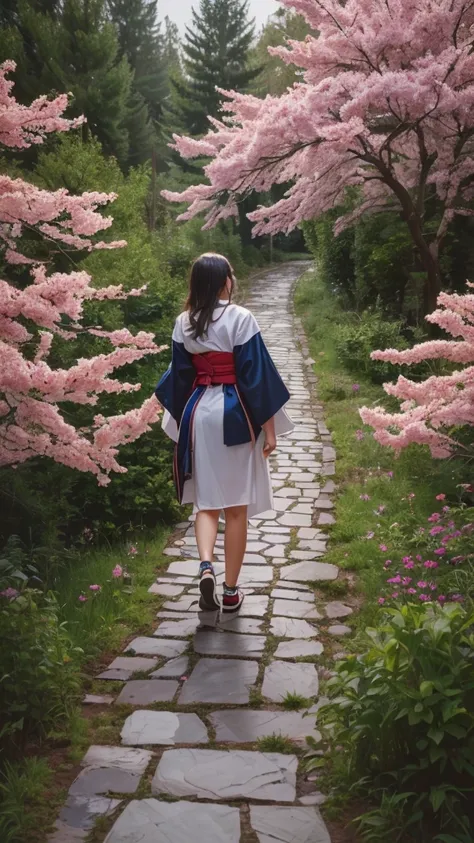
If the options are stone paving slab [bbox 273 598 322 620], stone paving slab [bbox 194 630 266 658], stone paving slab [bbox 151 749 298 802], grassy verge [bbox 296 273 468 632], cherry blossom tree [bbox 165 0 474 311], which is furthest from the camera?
cherry blossom tree [bbox 165 0 474 311]

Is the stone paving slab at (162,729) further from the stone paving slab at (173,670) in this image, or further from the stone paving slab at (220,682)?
the stone paving slab at (173,670)

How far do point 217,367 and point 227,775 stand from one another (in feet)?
7.17

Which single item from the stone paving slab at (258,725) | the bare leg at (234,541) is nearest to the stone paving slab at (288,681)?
the stone paving slab at (258,725)

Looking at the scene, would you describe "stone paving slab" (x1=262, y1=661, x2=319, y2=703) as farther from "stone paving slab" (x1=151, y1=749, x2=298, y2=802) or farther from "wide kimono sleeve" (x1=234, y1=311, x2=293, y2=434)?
"wide kimono sleeve" (x1=234, y1=311, x2=293, y2=434)

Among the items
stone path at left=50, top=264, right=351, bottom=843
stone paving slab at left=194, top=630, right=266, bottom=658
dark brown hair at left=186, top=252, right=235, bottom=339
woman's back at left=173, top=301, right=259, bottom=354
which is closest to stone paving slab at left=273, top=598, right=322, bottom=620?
stone path at left=50, top=264, right=351, bottom=843

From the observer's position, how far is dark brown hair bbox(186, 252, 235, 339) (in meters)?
4.25

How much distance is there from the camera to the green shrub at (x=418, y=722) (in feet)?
8.12

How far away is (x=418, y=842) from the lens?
2.45 meters

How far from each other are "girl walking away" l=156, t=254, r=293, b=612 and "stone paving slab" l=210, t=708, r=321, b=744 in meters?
0.98

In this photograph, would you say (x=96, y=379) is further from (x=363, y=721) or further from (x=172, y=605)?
(x=363, y=721)

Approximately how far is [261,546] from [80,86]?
2130 centimetres

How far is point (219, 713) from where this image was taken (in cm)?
334

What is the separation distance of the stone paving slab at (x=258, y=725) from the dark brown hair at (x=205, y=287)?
1.97m

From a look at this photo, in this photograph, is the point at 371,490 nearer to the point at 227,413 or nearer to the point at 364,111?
the point at 227,413
